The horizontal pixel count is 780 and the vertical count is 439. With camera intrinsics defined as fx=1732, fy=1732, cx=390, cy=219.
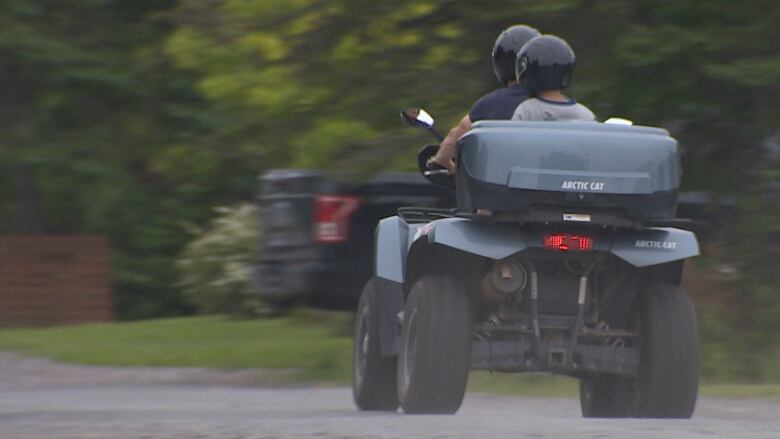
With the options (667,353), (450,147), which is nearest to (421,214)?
(450,147)

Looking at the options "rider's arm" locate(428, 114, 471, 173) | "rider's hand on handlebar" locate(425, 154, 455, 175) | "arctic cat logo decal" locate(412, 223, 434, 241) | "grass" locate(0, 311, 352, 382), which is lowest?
"grass" locate(0, 311, 352, 382)

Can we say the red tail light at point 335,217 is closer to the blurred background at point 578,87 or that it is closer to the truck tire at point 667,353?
the blurred background at point 578,87

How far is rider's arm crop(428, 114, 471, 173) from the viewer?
7.85 meters

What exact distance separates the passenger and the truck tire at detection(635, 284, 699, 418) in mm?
916

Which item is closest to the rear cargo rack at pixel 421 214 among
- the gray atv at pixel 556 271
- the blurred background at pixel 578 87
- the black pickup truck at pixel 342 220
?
the gray atv at pixel 556 271

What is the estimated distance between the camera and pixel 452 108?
1240 centimetres

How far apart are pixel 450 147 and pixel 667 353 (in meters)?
1.36

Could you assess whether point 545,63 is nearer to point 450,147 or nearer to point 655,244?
point 450,147

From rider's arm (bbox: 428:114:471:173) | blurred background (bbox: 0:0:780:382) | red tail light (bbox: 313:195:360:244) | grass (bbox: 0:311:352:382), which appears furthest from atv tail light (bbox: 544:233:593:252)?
red tail light (bbox: 313:195:360:244)

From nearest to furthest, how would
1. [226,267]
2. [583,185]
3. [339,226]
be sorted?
[583,185] → [339,226] → [226,267]

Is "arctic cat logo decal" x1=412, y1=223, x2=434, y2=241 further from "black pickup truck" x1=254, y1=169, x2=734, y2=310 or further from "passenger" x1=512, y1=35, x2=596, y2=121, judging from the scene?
"black pickup truck" x1=254, y1=169, x2=734, y2=310

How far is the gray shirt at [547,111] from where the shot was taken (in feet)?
25.1

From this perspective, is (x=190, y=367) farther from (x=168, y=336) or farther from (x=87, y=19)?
(x=87, y=19)

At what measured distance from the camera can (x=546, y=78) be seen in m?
7.69
